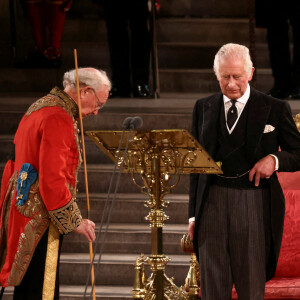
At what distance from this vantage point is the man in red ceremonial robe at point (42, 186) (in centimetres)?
374

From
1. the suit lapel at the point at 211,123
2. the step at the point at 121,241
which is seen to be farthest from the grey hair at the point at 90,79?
the step at the point at 121,241

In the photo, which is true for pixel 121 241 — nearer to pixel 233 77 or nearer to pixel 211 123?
pixel 211 123

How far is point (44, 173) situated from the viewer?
3723mm

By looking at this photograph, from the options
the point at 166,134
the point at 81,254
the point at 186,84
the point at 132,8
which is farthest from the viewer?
the point at 186,84

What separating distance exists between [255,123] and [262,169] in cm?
21

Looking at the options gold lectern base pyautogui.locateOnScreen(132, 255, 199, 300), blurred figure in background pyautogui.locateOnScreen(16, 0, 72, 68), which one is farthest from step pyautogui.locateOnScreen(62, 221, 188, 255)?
blurred figure in background pyautogui.locateOnScreen(16, 0, 72, 68)

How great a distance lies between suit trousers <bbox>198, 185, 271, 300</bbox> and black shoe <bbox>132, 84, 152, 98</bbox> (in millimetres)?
4068

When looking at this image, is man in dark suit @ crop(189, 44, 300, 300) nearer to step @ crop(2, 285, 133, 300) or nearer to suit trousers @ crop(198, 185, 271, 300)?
suit trousers @ crop(198, 185, 271, 300)

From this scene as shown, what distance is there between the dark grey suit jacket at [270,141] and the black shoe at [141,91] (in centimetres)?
396

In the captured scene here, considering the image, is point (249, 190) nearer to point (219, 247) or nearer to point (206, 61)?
point (219, 247)

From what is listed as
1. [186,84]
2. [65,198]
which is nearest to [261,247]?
[65,198]

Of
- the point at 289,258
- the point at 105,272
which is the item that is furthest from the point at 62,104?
the point at 105,272

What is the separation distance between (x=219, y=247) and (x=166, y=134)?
1.80 feet

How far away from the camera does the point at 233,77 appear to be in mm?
3717
